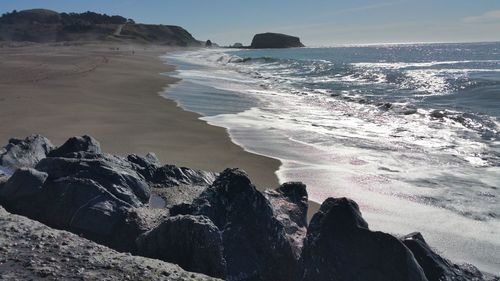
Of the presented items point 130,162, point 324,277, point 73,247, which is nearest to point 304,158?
point 130,162

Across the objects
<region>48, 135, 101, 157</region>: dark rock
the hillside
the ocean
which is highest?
the hillside

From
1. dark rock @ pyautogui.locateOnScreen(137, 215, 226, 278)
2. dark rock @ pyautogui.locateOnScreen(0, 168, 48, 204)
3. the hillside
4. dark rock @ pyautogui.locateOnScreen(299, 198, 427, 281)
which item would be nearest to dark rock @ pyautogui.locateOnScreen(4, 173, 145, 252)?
dark rock @ pyautogui.locateOnScreen(0, 168, 48, 204)

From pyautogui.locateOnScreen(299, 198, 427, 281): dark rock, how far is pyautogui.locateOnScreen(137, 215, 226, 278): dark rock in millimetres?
692

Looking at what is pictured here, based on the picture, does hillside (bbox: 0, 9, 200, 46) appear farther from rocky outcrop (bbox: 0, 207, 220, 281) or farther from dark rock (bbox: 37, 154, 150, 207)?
rocky outcrop (bbox: 0, 207, 220, 281)

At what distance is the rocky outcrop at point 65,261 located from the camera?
9.72ft

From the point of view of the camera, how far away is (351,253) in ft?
11.5

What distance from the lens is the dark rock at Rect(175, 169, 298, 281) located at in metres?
3.76

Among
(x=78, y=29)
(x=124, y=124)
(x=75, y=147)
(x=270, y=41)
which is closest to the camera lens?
(x=75, y=147)

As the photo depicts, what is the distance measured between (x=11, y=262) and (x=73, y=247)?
1.35ft

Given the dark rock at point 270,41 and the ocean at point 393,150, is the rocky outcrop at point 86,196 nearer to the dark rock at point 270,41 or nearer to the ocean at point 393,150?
the ocean at point 393,150

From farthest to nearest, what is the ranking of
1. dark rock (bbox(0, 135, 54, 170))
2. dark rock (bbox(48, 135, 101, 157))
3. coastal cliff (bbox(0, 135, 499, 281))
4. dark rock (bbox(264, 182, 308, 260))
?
dark rock (bbox(0, 135, 54, 170))
dark rock (bbox(48, 135, 101, 157))
dark rock (bbox(264, 182, 308, 260))
coastal cliff (bbox(0, 135, 499, 281))

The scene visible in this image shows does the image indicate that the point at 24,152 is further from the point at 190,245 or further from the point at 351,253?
the point at 351,253

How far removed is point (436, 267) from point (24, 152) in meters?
5.08

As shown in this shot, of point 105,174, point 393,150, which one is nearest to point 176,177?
point 105,174
